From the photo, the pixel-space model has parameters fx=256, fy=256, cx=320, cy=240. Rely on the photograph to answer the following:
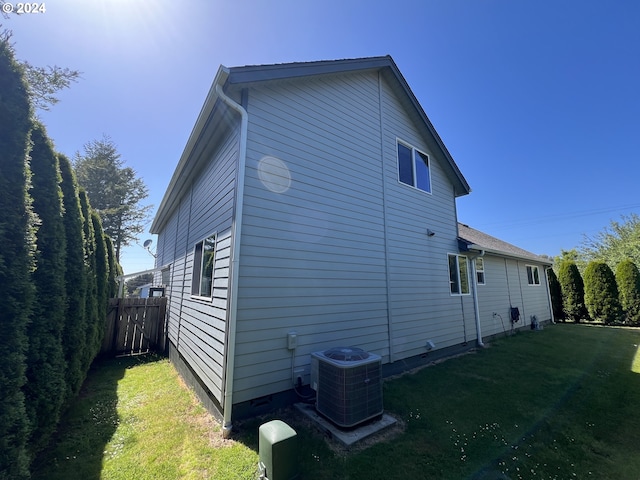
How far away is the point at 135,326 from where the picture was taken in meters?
7.79

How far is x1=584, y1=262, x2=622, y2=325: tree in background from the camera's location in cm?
1284

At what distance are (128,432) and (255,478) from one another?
6.96ft

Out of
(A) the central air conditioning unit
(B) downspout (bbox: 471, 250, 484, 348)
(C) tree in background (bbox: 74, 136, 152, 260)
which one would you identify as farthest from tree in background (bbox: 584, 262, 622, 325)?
(C) tree in background (bbox: 74, 136, 152, 260)

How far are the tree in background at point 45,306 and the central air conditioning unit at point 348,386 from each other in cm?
302

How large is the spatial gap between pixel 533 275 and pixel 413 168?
995cm

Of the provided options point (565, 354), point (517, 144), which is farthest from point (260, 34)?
point (517, 144)

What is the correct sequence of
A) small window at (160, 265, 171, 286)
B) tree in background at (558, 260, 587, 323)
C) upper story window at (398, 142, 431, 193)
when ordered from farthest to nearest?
tree in background at (558, 260, 587, 323) < small window at (160, 265, 171, 286) < upper story window at (398, 142, 431, 193)

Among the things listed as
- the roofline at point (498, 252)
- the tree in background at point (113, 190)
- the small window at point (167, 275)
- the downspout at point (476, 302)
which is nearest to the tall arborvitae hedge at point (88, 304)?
the small window at point (167, 275)

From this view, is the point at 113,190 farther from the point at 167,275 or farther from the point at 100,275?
the point at 100,275

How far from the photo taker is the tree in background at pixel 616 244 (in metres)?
18.2

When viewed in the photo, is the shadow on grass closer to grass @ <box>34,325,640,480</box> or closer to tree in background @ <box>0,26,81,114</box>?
grass @ <box>34,325,640,480</box>

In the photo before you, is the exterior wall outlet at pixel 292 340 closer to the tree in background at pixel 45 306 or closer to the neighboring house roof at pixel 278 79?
the tree in background at pixel 45 306

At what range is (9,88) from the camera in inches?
96.2

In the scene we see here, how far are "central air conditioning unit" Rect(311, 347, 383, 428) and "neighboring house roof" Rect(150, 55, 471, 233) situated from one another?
13.8ft
